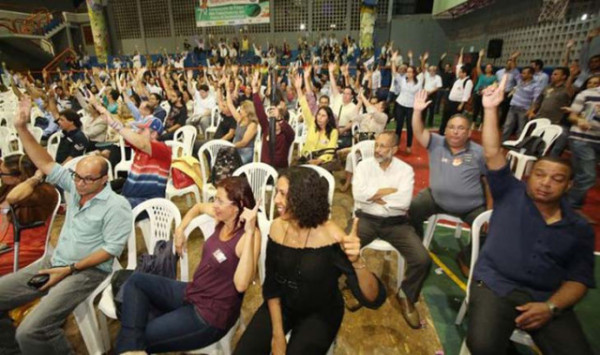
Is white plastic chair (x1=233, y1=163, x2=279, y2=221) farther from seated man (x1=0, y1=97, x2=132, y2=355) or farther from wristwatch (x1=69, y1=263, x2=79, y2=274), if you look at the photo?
wristwatch (x1=69, y1=263, x2=79, y2=274)

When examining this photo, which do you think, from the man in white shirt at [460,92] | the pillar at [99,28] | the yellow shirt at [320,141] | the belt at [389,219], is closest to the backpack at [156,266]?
the belt at [389,219]

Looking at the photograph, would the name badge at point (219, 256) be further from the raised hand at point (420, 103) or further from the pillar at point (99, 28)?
the pillar at point (99, 28)

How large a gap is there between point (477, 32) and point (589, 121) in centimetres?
1036

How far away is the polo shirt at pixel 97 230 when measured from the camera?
1969mm

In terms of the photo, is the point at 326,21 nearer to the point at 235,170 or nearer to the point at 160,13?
the point at 160,13

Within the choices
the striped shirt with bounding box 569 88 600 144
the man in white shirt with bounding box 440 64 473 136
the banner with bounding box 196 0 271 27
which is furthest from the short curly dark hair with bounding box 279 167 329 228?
the banner with bounding box 196 0 271 27

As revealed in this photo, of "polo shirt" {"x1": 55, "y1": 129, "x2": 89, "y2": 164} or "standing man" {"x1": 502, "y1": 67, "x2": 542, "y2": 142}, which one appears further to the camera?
"standing man" {"x1": 502, "y1": 67, "x2": 542, "y2": 142}

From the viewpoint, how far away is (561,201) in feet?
5.61

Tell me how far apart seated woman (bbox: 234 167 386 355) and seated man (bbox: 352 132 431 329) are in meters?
0.81

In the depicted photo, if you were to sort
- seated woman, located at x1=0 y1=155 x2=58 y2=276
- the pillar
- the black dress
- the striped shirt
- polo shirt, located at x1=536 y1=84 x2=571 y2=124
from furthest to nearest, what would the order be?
the pillar → polo shirt, located at x1=536 y1=84 x2=571 y2=124 → the striped shirt → seated woman, located at x1=0 y1=155 x2=58 y2=276 → the black dress

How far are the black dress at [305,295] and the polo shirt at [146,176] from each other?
1664 mm

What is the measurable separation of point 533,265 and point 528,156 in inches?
98.0

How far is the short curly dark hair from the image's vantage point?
1626mm

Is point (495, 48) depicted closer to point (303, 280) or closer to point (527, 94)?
point (527, 94)
